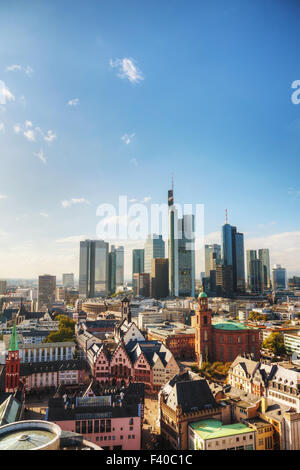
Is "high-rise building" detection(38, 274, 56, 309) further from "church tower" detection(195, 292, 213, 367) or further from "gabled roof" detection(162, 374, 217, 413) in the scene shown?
"gabled roof" detection(162, 374, 217, 413)

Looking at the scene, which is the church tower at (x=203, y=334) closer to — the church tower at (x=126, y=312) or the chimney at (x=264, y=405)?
the church tower at (x=126, y=312)

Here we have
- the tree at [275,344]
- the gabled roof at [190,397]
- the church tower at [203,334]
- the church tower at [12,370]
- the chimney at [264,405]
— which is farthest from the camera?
the tree at [275,344]

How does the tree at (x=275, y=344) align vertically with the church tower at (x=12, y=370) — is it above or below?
below

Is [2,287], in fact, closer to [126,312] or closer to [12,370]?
[126,312]

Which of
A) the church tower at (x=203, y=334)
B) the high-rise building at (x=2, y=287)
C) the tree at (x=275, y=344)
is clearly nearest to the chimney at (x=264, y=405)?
the church tower at (x=203, y=334)

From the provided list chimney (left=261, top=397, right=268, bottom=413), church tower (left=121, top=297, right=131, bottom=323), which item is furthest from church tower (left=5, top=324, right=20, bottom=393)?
church tower (left=121, top=297, right=131, bottom=323)
